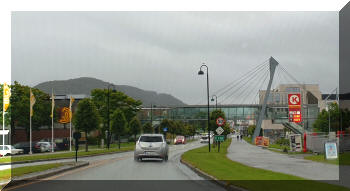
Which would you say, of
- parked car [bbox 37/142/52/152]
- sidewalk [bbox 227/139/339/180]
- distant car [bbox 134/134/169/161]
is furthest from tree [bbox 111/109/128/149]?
distant car [bbox 134/134/169/161]

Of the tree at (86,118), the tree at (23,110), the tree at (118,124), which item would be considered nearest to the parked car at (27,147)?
the tree at (86,118)

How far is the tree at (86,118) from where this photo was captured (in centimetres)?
5469

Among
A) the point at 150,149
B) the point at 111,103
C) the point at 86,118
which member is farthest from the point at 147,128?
the point at 150,149

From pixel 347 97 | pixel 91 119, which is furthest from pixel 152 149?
pixel 347 97

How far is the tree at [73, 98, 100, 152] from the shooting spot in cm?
5469

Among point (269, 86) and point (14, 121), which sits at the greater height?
point (269, 86)

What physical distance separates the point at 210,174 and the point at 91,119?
125 feet

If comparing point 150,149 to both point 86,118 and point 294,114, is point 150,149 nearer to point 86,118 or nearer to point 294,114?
point 86,118

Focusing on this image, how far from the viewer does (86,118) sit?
5481 cm

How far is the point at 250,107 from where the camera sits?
14438cm

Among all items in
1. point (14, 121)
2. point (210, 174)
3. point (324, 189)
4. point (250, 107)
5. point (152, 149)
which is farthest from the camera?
point (250, 107)

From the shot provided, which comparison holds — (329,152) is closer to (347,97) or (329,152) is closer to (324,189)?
(324,189)

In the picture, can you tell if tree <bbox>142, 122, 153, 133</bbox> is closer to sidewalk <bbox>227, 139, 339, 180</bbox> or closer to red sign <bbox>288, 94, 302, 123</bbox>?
red sign <bbox>288, 94, 302, 123</bbox>

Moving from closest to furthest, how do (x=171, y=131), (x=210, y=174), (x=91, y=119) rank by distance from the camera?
1. (x=210, y=174)
2. (x=91, y=119)
3. (x=171, y=131)
